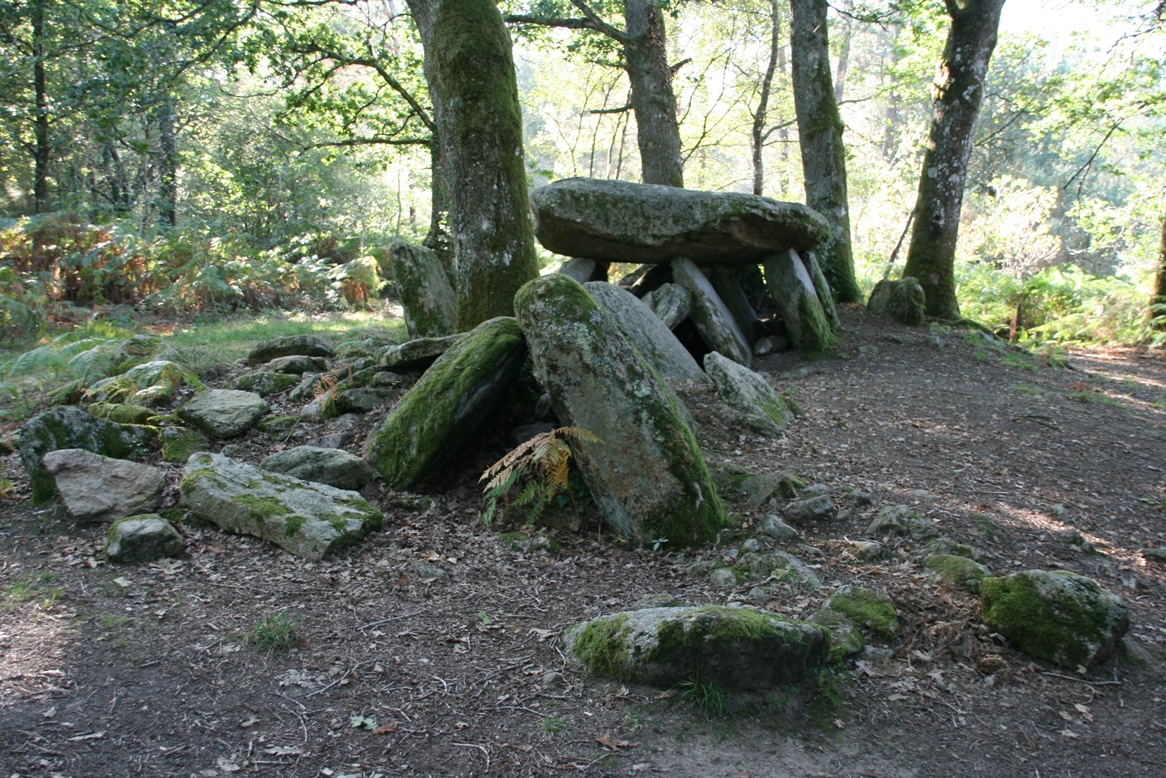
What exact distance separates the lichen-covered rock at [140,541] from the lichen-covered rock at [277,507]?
0.29 m

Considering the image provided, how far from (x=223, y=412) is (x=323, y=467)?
1467mm

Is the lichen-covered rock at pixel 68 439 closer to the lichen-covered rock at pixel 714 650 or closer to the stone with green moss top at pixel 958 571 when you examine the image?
the lichen-covered rock at pixel 714 650

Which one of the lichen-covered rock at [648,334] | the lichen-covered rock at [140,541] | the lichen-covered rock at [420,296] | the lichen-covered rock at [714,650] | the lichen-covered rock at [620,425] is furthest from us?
the lichen-covered rock at [420,296]

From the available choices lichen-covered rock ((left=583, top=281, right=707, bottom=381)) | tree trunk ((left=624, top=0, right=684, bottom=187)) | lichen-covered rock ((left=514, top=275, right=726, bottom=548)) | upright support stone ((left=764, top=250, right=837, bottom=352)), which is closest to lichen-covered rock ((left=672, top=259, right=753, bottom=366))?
upright support stone ((left=764, top=250, right=837, bottom=352))

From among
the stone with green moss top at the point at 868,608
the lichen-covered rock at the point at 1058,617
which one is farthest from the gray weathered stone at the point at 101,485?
the lichen-covered rock at the point at 1058,617

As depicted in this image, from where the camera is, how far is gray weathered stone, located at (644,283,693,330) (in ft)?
27.1

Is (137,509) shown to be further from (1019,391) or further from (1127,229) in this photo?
(1127,229)

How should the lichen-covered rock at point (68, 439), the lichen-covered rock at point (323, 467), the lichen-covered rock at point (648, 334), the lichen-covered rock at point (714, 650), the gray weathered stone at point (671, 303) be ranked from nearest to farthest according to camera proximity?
the lichen-covered rock at point (714, 650) → the lichen-covered rock at point (68, 439) → the lichen-covered rock at point (323, 467) → the lichen-covered rock at point (648, 334) → the gray weathered stone at point (671, 303)

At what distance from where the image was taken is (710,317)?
332 inches

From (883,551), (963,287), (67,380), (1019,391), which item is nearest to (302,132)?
(67,380)

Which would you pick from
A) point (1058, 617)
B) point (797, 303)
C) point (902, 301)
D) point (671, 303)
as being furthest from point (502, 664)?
point (902, 301)

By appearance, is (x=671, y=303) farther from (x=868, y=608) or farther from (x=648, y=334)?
(x=868, y=608)

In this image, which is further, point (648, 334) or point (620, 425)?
point (648, 334)

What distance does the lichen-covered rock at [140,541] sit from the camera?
3.96 metres
